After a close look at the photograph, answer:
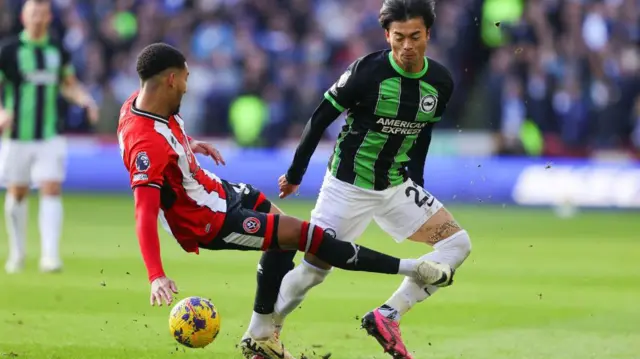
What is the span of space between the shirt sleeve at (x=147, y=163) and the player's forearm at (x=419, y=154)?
1.70m

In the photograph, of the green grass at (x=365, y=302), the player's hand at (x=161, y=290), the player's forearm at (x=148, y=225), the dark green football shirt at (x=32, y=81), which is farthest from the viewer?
the dark green football shirt at (x=32, y=81)

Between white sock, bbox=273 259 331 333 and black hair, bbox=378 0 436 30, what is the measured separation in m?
1.58

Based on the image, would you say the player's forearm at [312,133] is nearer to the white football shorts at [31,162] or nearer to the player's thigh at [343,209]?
the player's thigh at [343,209]

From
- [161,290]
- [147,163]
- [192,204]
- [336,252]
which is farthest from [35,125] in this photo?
[161,290]

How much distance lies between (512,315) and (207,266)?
14.3 feet

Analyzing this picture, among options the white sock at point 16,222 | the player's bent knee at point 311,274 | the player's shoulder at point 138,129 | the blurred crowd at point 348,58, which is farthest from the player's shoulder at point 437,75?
the blurred crowd at point 348,58

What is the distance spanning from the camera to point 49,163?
41.4 ft

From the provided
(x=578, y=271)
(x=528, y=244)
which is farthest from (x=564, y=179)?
(x=578, y=271)

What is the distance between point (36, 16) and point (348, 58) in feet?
34.1

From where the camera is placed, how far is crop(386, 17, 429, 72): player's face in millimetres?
7086

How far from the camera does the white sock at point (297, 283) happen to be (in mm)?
7355

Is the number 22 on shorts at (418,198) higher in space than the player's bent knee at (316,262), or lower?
higher

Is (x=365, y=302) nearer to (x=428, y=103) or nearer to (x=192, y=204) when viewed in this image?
(x=428, y=103)

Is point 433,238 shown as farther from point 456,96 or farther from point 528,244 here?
point 456,96
